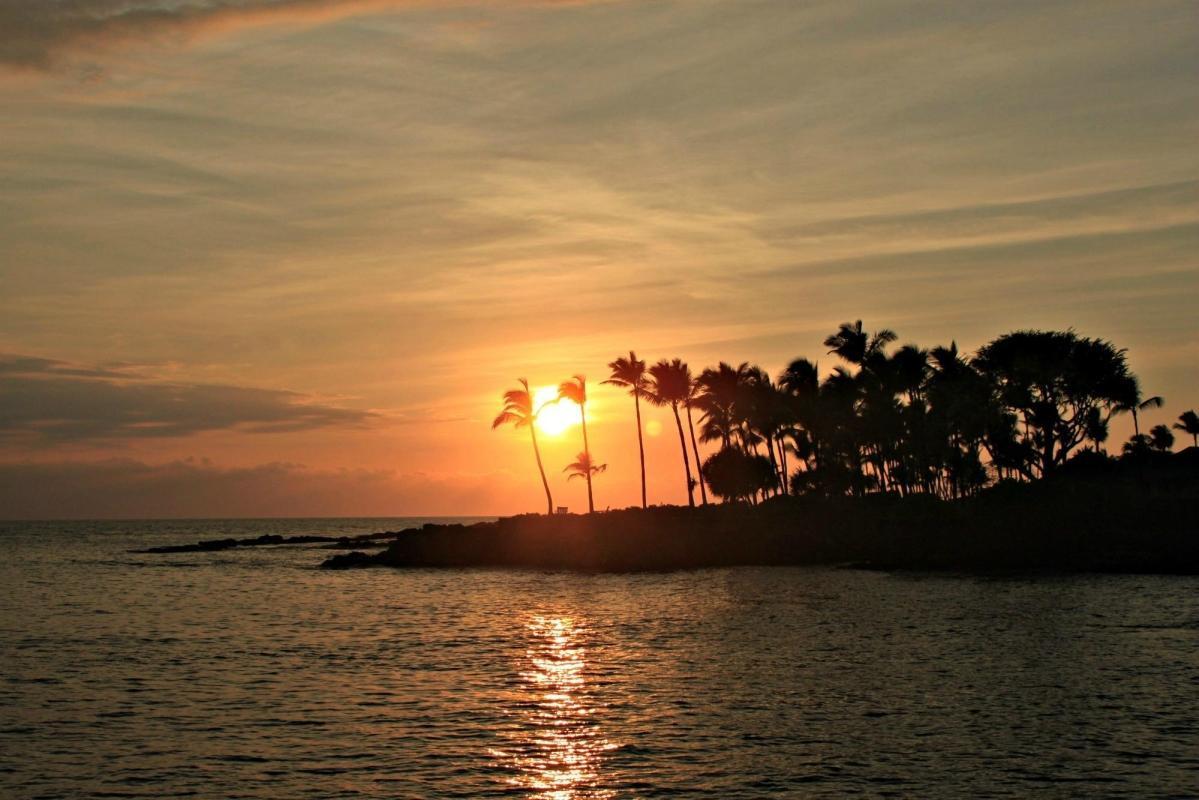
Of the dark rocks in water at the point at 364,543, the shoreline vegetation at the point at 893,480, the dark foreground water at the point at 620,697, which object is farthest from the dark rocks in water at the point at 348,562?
the dark foreground water at the point at 620,697

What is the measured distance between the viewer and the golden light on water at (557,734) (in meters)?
22.3

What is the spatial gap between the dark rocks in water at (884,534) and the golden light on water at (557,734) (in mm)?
51548

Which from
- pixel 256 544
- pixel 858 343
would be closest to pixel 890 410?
pixel 858 343

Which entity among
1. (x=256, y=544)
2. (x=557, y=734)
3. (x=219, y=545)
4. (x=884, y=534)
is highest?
(x=219, y=545)

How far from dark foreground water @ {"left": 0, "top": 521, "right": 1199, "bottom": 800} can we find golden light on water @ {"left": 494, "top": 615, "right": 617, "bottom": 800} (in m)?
0.10

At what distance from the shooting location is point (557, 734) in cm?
2712

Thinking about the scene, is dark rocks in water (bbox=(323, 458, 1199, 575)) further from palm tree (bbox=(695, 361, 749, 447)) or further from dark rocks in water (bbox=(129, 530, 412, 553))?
dark rocks in water (bbox=(129, 530, 412, 553))

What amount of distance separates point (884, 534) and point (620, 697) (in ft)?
224

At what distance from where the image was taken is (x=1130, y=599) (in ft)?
181

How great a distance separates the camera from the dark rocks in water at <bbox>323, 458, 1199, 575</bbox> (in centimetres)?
8056

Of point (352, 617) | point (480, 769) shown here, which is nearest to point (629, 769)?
point (480, 769)

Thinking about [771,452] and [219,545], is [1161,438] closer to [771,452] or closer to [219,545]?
[771,452]

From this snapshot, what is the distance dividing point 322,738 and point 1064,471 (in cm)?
10419

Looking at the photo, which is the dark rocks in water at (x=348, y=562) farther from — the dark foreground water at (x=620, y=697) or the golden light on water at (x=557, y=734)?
the golden light on water at (x=557, y=734)
